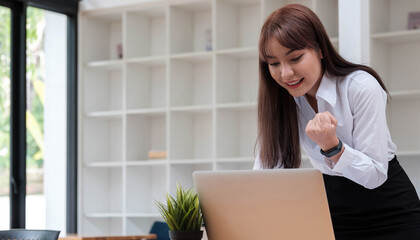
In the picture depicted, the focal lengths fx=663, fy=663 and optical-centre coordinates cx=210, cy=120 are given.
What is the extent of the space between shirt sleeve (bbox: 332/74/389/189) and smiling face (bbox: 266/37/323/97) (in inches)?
4.3

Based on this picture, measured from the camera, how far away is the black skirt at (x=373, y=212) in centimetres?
173

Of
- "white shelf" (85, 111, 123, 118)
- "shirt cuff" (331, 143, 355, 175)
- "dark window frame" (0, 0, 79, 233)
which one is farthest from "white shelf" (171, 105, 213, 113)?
"shirt cuff" (331, 143, 355, 175)

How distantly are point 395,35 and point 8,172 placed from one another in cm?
305

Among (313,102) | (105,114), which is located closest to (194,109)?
(105,114)

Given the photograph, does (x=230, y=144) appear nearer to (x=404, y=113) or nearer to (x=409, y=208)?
(x=404, y=113)

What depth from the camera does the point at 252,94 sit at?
5.05m

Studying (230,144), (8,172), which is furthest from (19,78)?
(230,144)

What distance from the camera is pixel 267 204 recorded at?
5.02 ft

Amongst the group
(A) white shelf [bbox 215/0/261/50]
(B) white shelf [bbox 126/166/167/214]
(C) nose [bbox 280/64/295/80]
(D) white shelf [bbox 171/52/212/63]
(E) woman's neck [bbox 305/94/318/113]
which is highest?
(A) white shelf [bbox 215/0/261/50]

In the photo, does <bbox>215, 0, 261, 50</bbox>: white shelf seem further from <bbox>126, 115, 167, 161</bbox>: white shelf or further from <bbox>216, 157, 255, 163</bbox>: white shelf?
<bbox>126, 115, 167, 161</bbox>: white shelf

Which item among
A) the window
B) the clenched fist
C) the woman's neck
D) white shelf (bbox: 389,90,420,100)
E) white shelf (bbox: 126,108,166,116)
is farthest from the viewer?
white shelf (bbox: 126,108,166,116)

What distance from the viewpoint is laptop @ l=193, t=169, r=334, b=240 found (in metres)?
1.48

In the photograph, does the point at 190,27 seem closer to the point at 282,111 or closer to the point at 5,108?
the point at 5,108

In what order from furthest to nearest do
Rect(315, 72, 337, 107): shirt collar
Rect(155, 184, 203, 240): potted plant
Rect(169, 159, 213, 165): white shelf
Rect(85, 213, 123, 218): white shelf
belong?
Rect(85, 213, 123, 218): white shelf → Rect(169, 159, 213, 165): white shelf → Rect(315, 72, 337, 107): shirt collar → Rect(155, 184, 203, 240): potted plant
